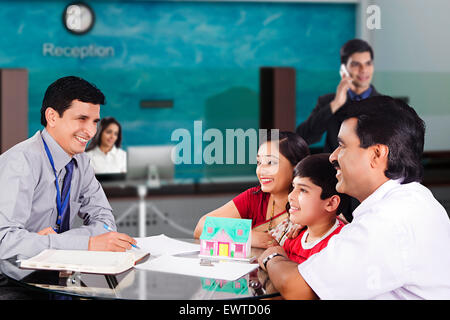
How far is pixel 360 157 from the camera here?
121 centimetres

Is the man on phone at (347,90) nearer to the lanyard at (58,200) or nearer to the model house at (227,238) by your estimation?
the model house at (227,238)

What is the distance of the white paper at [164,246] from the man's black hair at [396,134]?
2.13ft

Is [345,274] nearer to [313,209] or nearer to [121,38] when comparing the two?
[313,209]

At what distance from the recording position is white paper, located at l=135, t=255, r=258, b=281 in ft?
4.36

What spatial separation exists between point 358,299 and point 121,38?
4.84 meters

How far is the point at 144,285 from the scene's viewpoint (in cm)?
125

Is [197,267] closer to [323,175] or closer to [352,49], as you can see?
[323,175]

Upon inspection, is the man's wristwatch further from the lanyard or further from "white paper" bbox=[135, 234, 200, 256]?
the lanyard

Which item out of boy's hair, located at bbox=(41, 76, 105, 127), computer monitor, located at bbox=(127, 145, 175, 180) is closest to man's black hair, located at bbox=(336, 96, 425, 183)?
boy's hair, located at bbox=(41, 76, 105, 127)

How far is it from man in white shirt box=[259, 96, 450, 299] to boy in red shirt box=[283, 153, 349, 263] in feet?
0.57

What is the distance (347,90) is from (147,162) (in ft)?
4.82

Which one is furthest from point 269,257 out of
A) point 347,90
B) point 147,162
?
point 147,162

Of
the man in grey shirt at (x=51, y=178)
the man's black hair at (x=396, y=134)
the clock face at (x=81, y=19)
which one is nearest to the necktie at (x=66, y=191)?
the man in grey shirt at (x=51, y=178)
